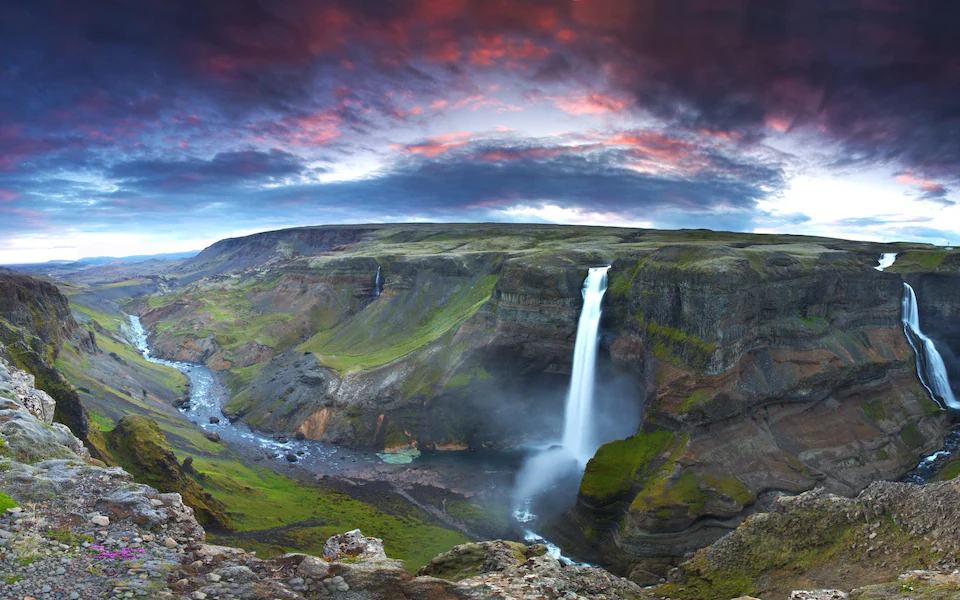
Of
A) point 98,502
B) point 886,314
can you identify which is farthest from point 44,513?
point 886,314

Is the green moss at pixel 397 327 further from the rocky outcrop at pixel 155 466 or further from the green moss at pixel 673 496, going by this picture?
the green moss at pixel 673 496

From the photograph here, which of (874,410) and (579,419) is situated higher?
(874,410)

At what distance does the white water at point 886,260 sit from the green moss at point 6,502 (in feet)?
338

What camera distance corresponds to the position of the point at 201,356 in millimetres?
120125

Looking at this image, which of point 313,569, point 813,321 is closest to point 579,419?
point 813,321

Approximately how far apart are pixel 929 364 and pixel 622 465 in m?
48.2

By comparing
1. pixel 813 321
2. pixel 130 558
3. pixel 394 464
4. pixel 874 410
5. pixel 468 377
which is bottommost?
pixel 394 464

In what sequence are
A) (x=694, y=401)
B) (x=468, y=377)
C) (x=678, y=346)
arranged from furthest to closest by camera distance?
(x=468, y=377), (x=678, y=346), (x=694, y=401)

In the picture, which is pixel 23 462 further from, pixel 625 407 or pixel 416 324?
pixel 416 324

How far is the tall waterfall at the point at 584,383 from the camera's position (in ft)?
217

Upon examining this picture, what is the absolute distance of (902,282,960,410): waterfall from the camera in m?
64.4

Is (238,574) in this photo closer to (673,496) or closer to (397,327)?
(673,496)

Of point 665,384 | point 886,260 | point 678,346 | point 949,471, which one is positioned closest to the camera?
point 949,471

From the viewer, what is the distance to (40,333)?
63.5 meters
